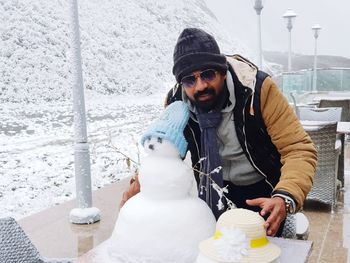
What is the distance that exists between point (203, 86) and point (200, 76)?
1.4 inches

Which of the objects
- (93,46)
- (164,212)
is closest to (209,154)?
(164,212)

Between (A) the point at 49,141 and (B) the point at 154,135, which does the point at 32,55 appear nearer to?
(A) the point at 49,141

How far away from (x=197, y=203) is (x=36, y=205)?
5721mm

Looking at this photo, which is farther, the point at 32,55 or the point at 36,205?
the point at 32,55

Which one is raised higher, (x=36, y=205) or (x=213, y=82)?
(x=213, y=82)

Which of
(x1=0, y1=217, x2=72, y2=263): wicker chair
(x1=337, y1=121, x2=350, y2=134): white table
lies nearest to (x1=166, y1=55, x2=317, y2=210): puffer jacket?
(x1=0, y1=217, x2=72, y2=263): wicker chair

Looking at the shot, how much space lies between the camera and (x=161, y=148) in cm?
138

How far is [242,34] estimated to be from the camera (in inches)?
2645

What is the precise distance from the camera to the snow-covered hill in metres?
26.7

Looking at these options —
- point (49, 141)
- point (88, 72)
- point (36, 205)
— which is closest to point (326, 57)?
point (88, 72)

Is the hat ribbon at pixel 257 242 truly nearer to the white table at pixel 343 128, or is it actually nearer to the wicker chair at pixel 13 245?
the wicker chair at pixel 13 245

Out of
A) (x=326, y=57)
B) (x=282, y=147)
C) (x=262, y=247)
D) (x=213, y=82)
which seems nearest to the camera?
(x=262, y=247)

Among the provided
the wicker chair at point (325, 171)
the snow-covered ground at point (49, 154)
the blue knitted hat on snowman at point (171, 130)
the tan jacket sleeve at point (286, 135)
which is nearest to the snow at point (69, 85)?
the snow-covered ground at point (49, 154)

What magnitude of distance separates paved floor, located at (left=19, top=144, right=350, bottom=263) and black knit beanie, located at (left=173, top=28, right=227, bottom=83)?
2764mm
